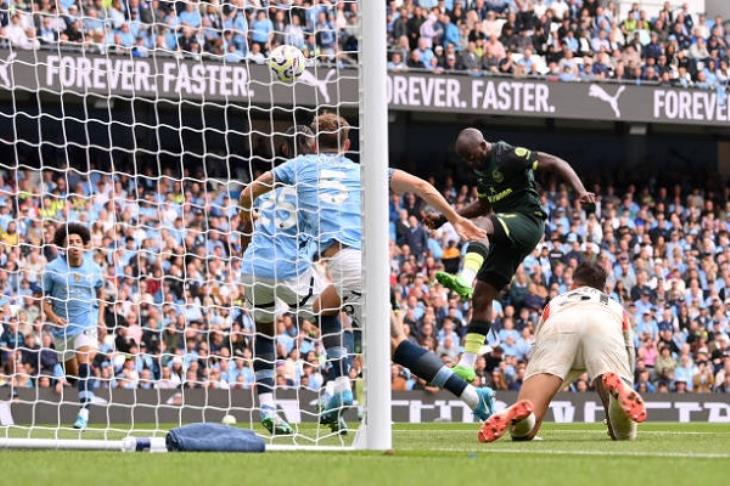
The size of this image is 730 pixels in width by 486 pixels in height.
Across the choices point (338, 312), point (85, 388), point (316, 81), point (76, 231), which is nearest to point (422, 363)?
point (338, 312)

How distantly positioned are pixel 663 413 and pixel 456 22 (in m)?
8.25

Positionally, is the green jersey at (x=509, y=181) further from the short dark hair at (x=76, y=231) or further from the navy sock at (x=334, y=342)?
the short dark hair at (x=76, y=231)

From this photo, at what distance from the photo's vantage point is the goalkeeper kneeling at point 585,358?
846cm

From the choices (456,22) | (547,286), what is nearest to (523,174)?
(547,286)

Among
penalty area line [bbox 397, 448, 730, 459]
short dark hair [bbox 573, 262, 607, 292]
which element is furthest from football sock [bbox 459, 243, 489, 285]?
penalty area line [bbox 397, 448, 730, 459]

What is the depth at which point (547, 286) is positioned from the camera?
2253cm

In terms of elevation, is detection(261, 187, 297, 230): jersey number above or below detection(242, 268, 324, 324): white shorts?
above

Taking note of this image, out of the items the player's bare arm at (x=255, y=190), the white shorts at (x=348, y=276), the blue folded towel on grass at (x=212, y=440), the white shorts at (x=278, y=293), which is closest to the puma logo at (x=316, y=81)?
the player's bare arm at (x=255, y=190)

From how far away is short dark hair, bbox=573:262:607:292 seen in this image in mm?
9250

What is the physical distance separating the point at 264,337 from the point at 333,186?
1231mm

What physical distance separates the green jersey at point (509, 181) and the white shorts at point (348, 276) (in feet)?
8.27

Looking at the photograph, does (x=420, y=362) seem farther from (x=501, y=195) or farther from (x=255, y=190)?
(x=501, y=195)

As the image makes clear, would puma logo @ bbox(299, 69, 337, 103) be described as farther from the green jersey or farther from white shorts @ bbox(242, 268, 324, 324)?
the green jersey

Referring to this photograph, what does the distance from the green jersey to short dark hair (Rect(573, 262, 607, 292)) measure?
1775 millimetres
